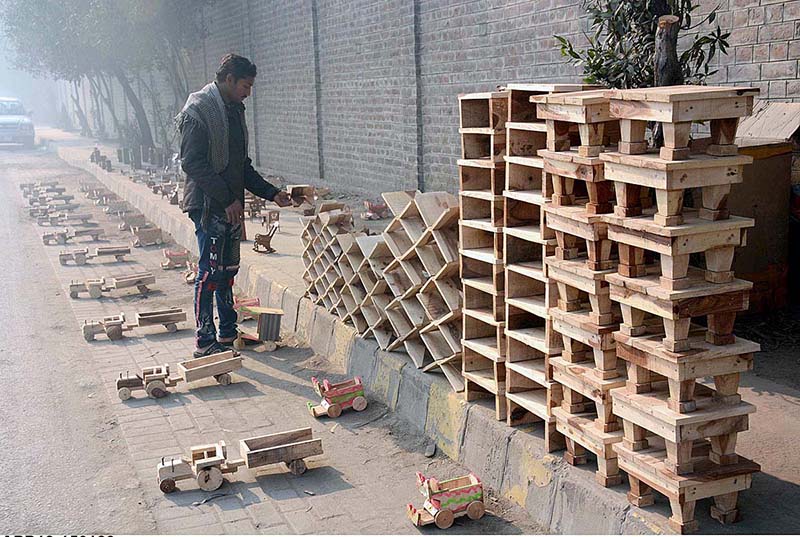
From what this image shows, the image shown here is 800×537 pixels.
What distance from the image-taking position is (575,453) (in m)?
3.96

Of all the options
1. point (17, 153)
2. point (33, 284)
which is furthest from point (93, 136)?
point (33, 284)

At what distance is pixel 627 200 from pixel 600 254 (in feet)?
0.98

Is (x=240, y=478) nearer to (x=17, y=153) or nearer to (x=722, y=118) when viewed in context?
(x=722, y=118)

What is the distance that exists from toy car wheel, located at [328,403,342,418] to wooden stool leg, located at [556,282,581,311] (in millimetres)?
2383

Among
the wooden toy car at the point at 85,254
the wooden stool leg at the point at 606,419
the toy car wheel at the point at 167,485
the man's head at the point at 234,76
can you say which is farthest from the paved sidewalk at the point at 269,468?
the wooden toy car at the point at 85,254

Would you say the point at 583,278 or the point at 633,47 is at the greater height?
the point at 633,47

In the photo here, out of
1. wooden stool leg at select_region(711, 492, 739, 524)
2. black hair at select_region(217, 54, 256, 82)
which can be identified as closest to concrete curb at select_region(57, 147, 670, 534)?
wooden stool leg at select_region(711, 492, 739, 524)

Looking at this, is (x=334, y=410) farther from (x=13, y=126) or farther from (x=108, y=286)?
(x=13, y=126)

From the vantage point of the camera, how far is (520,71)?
10469 mm

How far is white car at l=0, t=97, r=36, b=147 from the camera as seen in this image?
37.6 m

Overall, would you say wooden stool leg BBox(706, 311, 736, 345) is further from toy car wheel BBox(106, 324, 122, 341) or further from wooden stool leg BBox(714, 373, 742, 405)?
toy car wheel BBox(106, 324, 122, 341)

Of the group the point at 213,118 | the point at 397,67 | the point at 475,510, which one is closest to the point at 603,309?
the point at 475,510

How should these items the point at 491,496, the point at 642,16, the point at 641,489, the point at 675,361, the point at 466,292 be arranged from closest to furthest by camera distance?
the point at 675,361, the point at 641,489, the point at 491,496, the point at 466,292, the point at 642,16

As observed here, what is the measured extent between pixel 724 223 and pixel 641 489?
3.72 feet
